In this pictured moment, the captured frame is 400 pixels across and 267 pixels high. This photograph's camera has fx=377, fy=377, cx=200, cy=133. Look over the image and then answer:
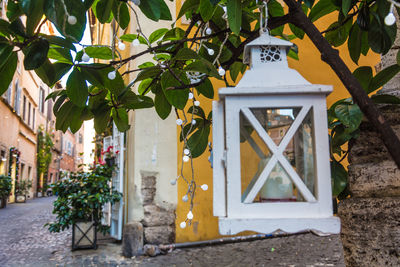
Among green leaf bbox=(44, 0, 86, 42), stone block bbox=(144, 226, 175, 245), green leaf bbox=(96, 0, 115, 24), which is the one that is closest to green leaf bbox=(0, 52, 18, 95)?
green leaf bbox=(44, 0, 86, 42)

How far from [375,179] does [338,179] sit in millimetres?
134

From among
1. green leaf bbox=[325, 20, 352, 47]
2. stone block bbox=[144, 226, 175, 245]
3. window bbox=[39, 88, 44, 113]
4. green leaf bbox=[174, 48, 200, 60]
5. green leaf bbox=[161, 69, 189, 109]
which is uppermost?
window bbox=[39, 88, 44, 113]

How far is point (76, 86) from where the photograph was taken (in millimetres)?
1187

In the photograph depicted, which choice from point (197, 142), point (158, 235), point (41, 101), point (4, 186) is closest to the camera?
point (197, 142)

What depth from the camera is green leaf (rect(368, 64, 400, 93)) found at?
1.20 m

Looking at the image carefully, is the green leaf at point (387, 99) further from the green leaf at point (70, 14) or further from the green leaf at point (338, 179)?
the green leaf at point (70, 14)

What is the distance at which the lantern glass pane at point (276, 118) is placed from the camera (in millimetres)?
986

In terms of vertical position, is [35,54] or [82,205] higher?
[35,54]

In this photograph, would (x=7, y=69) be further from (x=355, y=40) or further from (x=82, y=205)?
(x=82, y=205)

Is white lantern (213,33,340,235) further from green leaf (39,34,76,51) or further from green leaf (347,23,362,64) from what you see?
green leaf (347,23,362,64)

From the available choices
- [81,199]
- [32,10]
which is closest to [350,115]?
[32,10]

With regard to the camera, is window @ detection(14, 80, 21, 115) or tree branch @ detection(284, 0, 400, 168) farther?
window @ detection(14, 80, 21, 115)

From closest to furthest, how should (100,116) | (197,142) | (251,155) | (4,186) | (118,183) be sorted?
1. (251,155)
2. (197,142)
3. (100,116)
4. (118,183)
5. (4,186)

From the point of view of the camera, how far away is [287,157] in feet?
3.17
